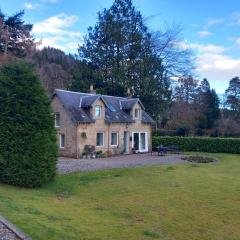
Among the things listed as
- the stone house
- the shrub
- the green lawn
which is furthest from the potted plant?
the shrub

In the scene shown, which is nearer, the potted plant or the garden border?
the garden border

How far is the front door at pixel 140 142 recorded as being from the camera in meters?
42.9

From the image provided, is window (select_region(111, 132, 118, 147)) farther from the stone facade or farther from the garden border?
the garden border

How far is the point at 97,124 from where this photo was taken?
124ft

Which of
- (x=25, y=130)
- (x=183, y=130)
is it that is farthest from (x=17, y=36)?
(x=25, y=130)

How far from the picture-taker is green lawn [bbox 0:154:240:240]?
1091cm

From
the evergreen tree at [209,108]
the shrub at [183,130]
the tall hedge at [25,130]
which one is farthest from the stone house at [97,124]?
the evergreen tree at [209,108]

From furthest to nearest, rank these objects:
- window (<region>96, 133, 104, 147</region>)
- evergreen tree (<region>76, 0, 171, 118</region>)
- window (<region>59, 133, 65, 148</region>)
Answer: evergreen tree (<region>76, 0, 171, 118</region>) < window (<region>96, 133, 104, 147</region>) < window (<region>59, 133, 65, 148</region>)

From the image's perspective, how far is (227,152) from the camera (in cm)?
4347

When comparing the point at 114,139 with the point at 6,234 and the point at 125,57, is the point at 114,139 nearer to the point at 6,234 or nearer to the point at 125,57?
the point at 125,57

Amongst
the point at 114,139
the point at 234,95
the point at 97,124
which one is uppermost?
the point at 234,95

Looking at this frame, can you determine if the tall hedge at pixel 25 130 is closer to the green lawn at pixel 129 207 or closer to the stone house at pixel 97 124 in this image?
the green lawn at pixel 129 207

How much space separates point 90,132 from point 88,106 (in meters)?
2.53

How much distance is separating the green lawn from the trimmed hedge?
62.1 ft
